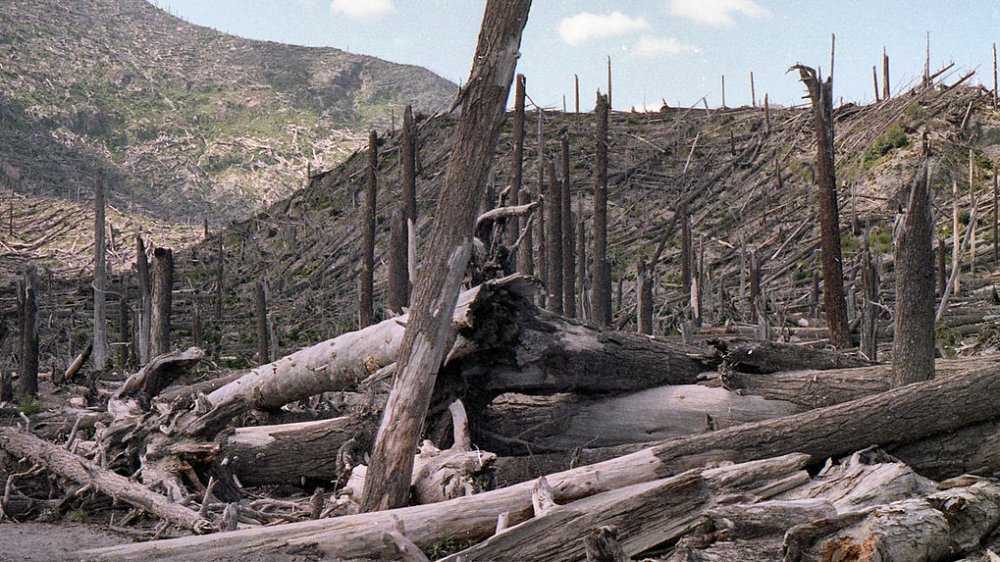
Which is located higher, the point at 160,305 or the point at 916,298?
the point at 916,298

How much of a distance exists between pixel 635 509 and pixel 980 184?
28740 mm

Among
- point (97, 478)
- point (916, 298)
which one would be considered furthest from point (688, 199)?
point (97, 478)

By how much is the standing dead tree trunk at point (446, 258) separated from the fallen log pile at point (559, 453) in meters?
0.40

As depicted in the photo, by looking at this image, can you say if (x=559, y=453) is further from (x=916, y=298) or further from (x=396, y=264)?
(x=396, y=264)

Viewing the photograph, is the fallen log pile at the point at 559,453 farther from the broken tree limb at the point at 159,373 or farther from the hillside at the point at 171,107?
the hillside at the point at 171,107

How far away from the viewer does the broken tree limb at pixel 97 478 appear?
6.93m

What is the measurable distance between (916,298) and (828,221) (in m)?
6.07

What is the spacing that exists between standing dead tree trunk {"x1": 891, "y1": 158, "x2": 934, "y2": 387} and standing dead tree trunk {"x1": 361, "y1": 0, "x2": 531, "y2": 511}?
392 cm

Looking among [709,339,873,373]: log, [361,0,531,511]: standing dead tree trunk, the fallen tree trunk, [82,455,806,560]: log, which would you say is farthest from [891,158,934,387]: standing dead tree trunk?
[361,0,531,511]: standing dead tree trunk

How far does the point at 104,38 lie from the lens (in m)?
80.2

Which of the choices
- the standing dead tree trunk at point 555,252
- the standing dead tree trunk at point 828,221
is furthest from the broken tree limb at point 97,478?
the standing dead tree trunk at point 555,252

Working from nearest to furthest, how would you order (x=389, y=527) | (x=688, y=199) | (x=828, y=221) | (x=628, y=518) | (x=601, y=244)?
(x=628, y=518)
(x=389, y=527)
(x=828, y=221)
(x=601, y=244)
(x=688, y=199)

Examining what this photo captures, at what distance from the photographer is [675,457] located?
6.13 m

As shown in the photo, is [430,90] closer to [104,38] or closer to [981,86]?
[104,38]
